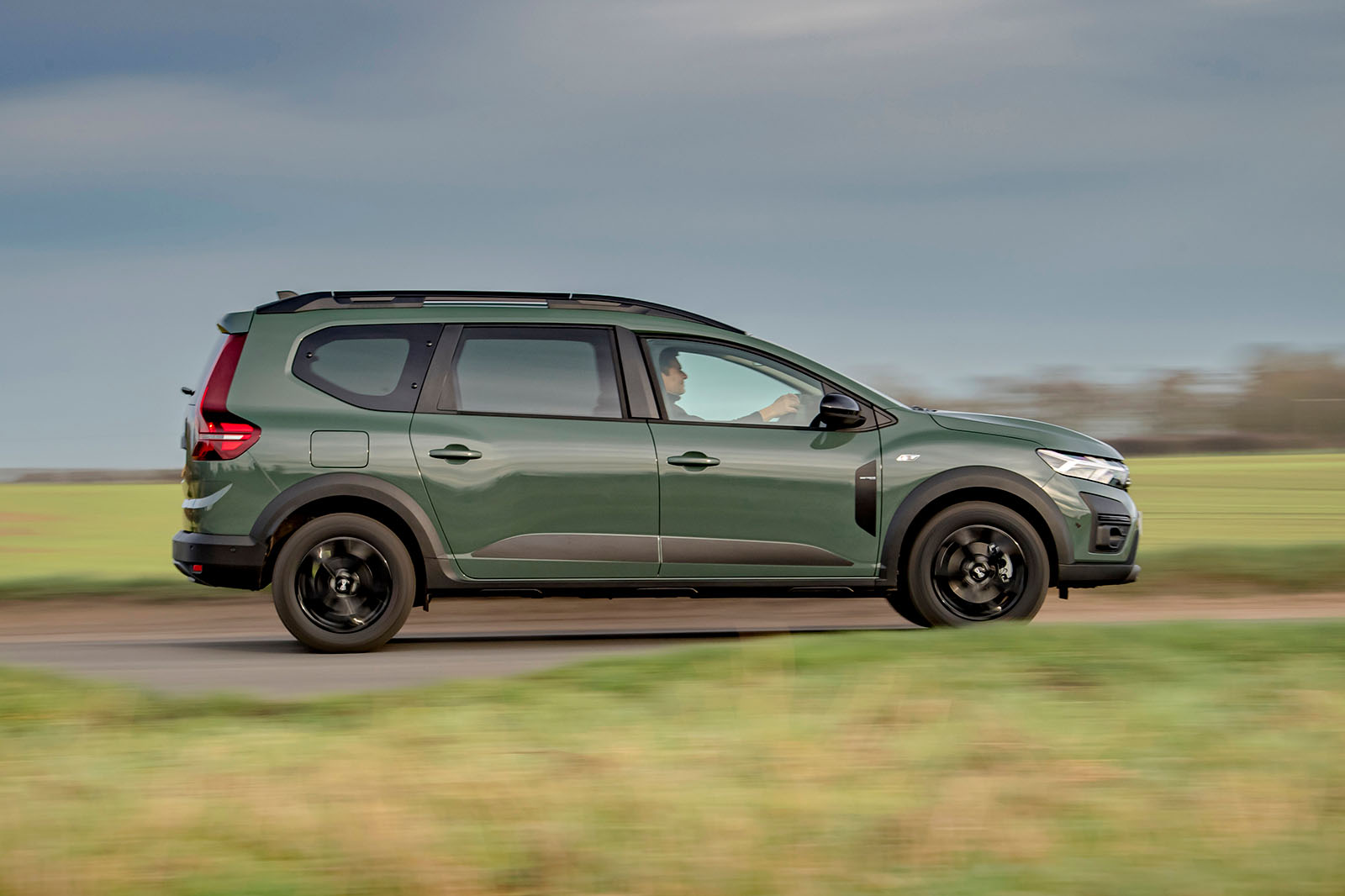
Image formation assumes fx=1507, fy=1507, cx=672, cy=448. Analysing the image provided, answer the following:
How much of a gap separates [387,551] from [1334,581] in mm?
8466

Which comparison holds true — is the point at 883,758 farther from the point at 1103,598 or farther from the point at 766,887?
the point at 1103,598

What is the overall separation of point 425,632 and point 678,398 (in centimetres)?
298

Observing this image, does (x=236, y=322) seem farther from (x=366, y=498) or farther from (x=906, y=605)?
(x=906, y=605)

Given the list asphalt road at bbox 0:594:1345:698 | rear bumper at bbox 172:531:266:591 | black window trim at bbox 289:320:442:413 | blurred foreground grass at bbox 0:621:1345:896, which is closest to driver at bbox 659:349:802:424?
black window trim at bbox 289:320:442:413

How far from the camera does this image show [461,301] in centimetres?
831

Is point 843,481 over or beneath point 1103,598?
over

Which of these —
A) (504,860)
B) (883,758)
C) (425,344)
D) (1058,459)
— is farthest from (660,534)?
(504,860)

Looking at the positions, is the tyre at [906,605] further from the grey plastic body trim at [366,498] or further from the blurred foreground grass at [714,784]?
the grey plastic body trim at [366,498]

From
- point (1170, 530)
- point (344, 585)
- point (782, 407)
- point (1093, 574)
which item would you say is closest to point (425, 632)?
point (344, 585)

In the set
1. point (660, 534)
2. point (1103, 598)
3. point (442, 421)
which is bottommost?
point (1103, 598)

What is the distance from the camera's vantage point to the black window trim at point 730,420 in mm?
8172

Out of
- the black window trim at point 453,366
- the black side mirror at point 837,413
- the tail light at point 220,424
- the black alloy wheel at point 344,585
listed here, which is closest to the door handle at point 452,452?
the black window trim at point 453,366

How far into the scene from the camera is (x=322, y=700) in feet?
18.6

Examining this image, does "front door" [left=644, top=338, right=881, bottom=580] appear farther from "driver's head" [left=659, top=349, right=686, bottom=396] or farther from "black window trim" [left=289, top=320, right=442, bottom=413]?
"black window trim" [left=289, top=320, right=442, bottom=413]
